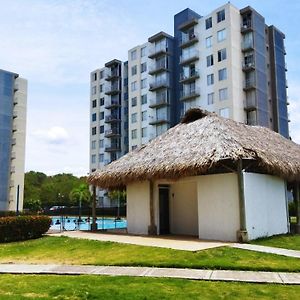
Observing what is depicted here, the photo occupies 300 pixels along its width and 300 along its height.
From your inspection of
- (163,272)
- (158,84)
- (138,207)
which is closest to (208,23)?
(158,84)

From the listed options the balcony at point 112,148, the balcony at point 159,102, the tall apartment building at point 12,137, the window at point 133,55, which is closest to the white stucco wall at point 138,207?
the balcony at point 159,102

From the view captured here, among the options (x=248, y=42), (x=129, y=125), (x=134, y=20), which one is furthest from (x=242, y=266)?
(x=129, y=125)

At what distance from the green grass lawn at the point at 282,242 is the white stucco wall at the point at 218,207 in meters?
1.05

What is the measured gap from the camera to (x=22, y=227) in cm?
1692

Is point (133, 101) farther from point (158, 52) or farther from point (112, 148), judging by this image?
point (158, 52)

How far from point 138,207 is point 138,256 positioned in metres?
7.17

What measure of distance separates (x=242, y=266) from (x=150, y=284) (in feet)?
8.93

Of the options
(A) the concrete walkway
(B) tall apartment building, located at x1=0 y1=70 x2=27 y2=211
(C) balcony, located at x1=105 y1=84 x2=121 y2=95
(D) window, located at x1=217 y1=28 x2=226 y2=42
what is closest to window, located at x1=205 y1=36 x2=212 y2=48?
(D) window, located at x1=217 y1=28 x2=226 y2=42

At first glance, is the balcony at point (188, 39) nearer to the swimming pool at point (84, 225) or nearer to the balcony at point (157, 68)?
the balcony at point (157, 68)

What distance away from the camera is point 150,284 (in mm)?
7977

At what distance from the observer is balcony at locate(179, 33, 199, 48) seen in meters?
51.8

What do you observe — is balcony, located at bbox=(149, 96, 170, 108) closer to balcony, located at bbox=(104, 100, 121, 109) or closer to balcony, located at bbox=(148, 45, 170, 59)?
balcony, located at bbox=(148, 45, 170, 59)

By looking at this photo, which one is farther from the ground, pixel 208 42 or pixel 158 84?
pixel 208 42

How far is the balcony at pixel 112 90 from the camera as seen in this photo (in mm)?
65812
